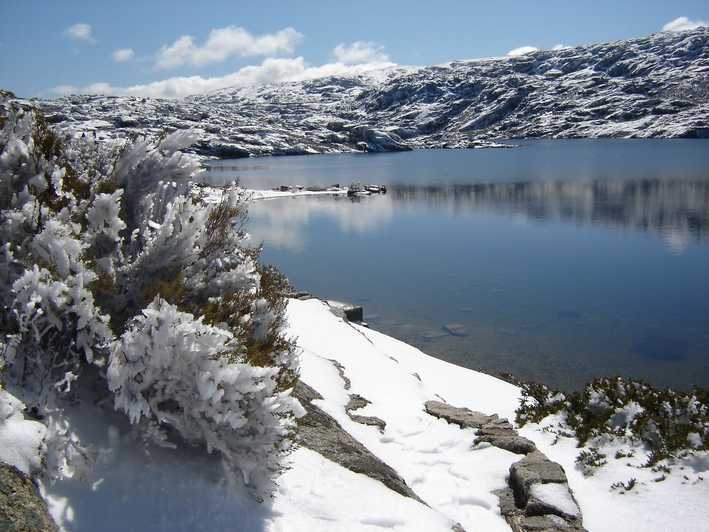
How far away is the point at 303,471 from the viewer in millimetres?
4902

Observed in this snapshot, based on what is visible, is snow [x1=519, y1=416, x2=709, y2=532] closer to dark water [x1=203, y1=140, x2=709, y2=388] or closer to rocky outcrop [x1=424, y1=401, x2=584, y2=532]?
rocky outcrop [x1=424, y1=401, x2=584, y2=532]

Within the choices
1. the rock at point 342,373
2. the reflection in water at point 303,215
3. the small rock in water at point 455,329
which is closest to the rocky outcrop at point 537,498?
the rock at point 342,373

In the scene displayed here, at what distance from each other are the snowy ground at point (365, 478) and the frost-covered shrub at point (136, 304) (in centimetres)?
26

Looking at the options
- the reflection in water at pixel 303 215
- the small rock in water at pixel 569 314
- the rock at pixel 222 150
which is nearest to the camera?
the small rock in water at pixel 569 314

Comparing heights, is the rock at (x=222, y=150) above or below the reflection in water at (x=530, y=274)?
above

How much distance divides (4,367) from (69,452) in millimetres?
755

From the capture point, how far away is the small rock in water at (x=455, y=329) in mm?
19328

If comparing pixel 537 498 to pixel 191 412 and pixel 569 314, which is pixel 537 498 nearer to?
pixel 191 412

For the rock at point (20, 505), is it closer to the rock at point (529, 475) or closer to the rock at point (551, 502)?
the rock at point (551, 502)

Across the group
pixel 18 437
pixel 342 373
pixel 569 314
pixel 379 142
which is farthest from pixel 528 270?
pixel 379 142

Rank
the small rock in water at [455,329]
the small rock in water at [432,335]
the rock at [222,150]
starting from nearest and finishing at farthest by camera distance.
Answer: the small rock in water at [432,335] < the small rock in water at [455,329] < the rock at [222,150]

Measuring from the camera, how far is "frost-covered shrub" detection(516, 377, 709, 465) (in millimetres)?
7945

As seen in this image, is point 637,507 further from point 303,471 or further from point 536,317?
point 536,317

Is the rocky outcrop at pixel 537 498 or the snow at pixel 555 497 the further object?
the snow at pixel 555 497
